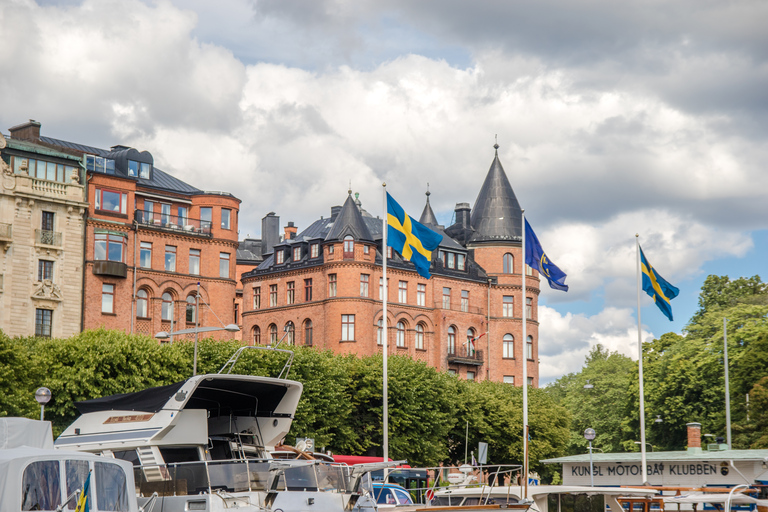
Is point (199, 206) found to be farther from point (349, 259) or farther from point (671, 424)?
point (671, 424)

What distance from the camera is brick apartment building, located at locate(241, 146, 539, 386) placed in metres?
87.2

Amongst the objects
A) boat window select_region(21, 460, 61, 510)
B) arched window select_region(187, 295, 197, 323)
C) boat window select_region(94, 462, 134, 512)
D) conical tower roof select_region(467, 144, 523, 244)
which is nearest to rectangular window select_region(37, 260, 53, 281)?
arched window select_region(187, 295, 197, 323)

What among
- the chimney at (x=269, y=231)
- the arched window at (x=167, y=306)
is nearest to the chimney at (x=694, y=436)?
the arched window at (x=167, y=306)

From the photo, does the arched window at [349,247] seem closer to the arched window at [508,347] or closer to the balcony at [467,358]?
the balcony at [467,358]

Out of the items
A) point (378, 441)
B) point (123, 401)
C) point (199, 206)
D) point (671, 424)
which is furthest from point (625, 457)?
point (199, 206)

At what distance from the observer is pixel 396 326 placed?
89.9 metres

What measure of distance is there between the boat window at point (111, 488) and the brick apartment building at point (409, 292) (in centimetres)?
6911

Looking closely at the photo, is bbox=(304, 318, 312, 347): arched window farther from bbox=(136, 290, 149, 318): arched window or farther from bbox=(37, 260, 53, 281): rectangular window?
bbox=(37, 260, 53, 281): rectangular window

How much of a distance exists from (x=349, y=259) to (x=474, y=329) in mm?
15752

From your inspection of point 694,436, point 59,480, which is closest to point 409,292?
point 694,436

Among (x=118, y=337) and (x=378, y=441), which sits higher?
(x=118, y=337)

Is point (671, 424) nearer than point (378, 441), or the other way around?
point (378, 441)

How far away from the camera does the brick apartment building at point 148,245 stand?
227 feet

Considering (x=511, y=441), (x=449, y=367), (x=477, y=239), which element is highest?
(x=477, y=239)
